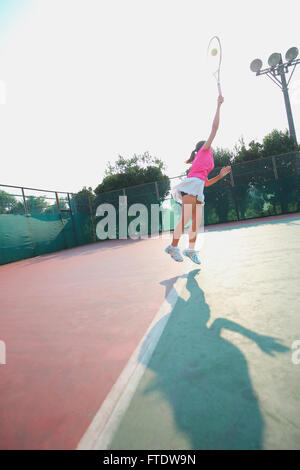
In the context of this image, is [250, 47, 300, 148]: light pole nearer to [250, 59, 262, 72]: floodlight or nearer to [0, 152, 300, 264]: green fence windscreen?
[250, 59, 262, 72]: floodlight

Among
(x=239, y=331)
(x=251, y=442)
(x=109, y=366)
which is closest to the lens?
(x=251, y=442)

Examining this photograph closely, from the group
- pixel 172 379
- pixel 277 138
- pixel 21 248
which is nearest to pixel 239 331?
pixel 172 379

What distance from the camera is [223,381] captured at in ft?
4.09

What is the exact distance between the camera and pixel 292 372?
1.24m

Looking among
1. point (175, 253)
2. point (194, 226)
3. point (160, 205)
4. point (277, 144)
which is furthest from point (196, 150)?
point (277, 144)

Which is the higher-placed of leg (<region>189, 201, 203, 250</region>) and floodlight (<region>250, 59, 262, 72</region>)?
floodlight (<region>250, 59, 262, 72</region>)

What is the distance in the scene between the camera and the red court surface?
122 centimetres

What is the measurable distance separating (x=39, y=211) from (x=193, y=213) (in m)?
11.0

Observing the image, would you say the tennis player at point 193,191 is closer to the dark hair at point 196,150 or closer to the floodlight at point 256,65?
the dark hair at point 196,150

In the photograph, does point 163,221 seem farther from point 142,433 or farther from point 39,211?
point 142,433

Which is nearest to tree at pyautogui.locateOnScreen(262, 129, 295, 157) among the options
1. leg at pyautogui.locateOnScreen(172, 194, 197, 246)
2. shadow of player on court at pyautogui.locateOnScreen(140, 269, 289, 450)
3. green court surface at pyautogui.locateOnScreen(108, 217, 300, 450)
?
leg at pyautogui.locateOnScreen(172, 194, 197, 246)

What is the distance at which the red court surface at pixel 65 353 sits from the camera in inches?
48.2

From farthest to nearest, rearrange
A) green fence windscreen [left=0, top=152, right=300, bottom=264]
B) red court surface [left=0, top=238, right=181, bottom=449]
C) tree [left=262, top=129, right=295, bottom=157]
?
tree [left=262, top=129, right=295, bottom=157] → green fence windscreen [left=0, top=152, right=300, bottom=264] → red court surface [left=0, top=238, right=181, bottom=449]

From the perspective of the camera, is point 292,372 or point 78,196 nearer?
point 292,372
